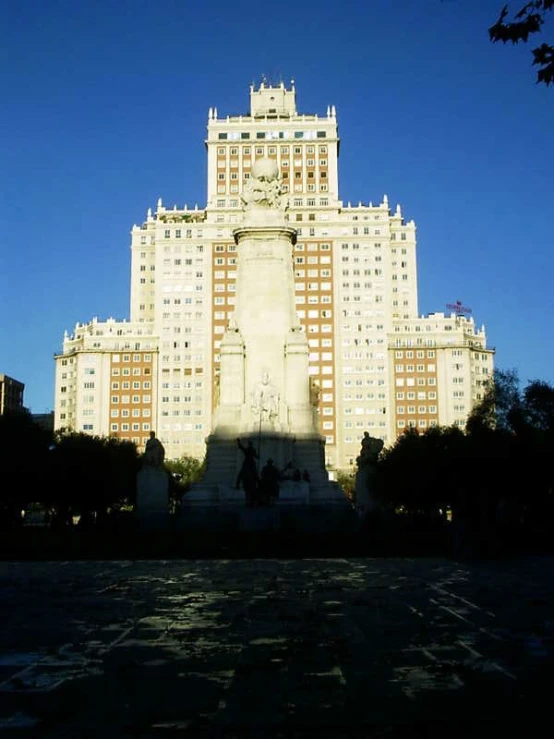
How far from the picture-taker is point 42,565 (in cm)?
2506

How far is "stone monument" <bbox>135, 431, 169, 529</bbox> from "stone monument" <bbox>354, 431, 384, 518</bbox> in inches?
420

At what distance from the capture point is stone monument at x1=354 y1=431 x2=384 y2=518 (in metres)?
51.1

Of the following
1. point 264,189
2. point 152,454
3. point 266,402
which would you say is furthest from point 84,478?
point 264,189

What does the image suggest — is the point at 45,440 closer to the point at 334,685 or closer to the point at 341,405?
the point at 334,685

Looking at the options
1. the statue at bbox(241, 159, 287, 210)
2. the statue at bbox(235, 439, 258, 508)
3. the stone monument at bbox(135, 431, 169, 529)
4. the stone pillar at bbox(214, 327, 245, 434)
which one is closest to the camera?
the statue at bbox(235, 439, 258, 508)

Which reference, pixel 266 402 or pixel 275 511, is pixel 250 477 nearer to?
pixel 275 511

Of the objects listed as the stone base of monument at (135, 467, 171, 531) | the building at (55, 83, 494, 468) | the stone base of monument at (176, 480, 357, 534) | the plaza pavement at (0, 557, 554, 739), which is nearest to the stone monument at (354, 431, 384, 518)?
the stone base of monument at (176, 480, 357, 534)

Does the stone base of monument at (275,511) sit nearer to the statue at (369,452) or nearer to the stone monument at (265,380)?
the stone monument at (265,380)

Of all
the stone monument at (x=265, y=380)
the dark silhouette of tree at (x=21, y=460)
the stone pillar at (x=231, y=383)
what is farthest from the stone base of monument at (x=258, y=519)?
the dark silhouette of tree at (x=21, y=460)

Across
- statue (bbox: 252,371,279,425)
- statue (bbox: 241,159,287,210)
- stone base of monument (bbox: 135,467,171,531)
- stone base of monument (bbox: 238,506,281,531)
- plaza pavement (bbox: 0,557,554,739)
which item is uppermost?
statue (bbox: 241,159,287,210)

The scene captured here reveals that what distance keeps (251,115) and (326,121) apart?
1403 cm

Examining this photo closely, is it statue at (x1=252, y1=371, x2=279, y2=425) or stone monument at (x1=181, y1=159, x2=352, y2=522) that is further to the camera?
statue at (x1=252, y1=371, x2=279, y2=425)

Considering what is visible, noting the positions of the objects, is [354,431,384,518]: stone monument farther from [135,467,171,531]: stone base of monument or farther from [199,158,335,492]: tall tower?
[135,467,171,531]: stone base of monument

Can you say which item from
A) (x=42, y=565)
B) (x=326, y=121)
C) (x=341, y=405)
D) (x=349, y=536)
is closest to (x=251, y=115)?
(x=326, y=121)
